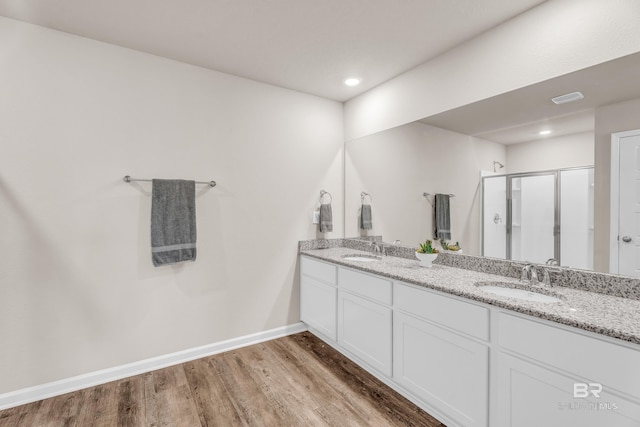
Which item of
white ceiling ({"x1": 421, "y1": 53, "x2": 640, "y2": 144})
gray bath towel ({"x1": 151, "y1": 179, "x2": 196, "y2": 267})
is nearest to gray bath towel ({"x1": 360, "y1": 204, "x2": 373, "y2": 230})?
white ceiling ({"x1": 421, "y1": 53, "x2": 640, "y2": 144})

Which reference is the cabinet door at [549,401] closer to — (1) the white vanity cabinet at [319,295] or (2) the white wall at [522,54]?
(1) the white vanity cabinet at [319,295]

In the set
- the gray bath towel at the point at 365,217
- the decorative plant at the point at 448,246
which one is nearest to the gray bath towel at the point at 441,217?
the decorative plant at the point at 448,246

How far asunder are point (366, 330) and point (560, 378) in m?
1.21

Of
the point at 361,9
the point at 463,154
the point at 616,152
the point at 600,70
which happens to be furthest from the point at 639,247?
the point at 361,9

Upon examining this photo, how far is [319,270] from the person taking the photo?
9.28ft

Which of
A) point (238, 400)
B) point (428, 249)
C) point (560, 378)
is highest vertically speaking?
point (428, 249)

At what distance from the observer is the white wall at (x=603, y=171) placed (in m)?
1.60

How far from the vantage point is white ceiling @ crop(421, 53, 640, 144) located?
1.57 metres

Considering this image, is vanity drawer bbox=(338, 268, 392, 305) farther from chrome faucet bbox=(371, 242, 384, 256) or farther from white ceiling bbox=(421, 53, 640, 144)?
white ceiling bbox=(421, 53, 640, 144)

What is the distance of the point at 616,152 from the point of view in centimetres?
160

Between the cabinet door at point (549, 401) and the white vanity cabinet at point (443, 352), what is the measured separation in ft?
0.29

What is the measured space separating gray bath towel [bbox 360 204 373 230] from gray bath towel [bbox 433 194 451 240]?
809mm

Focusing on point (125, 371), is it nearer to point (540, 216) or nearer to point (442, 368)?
point (442, 368)

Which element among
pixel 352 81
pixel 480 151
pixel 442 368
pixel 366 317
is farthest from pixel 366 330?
pixel 352 81
